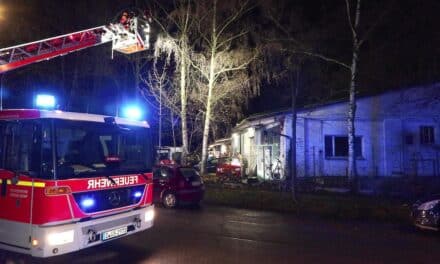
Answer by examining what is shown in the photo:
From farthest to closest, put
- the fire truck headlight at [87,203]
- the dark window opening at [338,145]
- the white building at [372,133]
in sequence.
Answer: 1. the dark window opening at [338,145]
2. the white building at [372,133]
3. the fire truck headlight at [87,203]

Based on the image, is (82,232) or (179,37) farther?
(179,37)

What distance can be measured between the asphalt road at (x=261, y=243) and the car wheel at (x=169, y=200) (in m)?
1.86

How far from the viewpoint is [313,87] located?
22.8 metres

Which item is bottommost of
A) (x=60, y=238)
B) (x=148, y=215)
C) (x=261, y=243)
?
(x=261, y=243)

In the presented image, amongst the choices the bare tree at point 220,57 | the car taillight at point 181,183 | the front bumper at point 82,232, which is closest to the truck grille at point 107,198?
the front bumper at point 82,232

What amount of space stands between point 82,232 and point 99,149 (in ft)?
4.80

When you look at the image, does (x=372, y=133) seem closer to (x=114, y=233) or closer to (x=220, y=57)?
(x=220, y=57)

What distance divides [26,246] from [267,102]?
95.8ft

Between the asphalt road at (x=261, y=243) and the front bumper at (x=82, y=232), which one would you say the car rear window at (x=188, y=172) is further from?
the front bumper at (x=82, y=232)

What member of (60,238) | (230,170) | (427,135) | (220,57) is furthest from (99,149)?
(427,135)

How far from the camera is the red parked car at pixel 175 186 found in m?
15.2

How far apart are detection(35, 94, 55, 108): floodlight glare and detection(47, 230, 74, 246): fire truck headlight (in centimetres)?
212

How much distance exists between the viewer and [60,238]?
6.52m

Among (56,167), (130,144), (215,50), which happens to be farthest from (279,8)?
(56,167)
